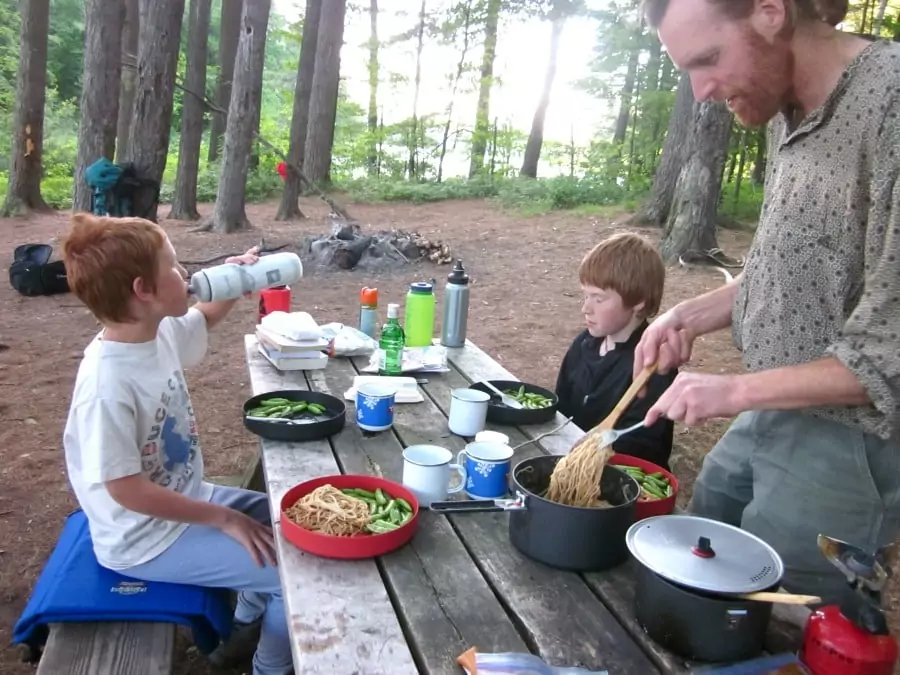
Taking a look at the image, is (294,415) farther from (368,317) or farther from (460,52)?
(460,52)

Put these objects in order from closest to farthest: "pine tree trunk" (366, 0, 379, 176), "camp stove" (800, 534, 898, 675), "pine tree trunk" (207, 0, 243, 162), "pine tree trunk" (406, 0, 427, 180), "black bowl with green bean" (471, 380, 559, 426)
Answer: "camp stove" (800, 534, 898, 675)
"black bowl with green bean" (471, 380, 559, 426)
"pine tree trunk" (207, 0, 243, 162)
"pine tree trunk" (366, 0, 379, 176)
"pine tree trunk" (406, 0, 427, 180)

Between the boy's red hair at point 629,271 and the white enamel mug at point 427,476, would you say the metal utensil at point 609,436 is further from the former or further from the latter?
the boy's red hair at point 629,271

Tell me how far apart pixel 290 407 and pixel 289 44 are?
32446 millimetres

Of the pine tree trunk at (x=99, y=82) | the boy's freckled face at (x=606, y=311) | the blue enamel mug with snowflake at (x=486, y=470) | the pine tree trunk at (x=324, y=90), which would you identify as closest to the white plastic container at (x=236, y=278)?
the blue enamel mug with snowflake at (x=486, y=470)

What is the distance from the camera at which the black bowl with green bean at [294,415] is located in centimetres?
234

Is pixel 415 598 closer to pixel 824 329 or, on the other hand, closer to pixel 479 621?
pixel 479 621

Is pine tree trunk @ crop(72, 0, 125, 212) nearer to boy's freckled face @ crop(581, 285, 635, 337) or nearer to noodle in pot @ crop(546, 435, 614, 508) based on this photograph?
boy's freckled face @ crop(581, 285, 635, 337)

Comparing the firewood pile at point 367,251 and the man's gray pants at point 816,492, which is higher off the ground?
the firewood pile at point 367,251

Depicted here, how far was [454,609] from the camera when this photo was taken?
1.52 meters

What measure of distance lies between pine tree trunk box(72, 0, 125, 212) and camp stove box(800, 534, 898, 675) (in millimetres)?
9627

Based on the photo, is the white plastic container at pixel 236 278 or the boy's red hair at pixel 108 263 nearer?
the boy's red hair at pixel 108 263

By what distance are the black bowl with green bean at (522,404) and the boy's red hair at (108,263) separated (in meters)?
1.23

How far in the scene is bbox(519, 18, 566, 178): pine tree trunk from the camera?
Answer: 21109 mm

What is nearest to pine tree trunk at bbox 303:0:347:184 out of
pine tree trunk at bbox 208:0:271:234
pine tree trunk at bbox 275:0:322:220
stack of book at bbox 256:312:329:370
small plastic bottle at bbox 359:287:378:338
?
pine tree trunk at bbox 275:0:322:220
